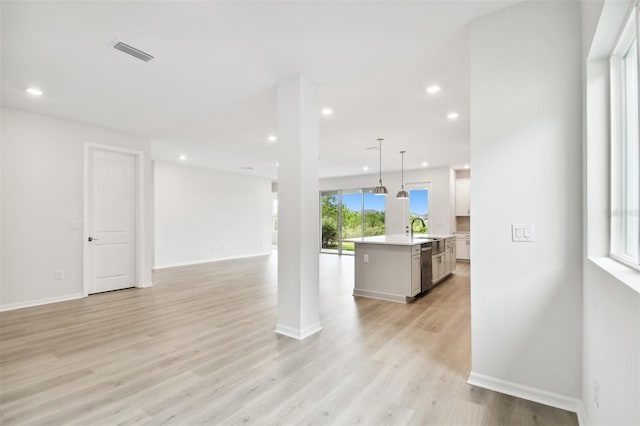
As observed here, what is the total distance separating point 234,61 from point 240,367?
2.72 m

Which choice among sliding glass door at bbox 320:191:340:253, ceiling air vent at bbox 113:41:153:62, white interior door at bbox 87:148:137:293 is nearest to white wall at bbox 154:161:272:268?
sliding glass door at bbox 320:191:340:253

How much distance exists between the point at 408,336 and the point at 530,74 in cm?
248

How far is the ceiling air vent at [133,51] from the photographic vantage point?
2.63m

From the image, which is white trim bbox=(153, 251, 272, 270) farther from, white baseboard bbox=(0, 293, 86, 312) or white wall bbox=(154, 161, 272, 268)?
white baseboard bbox=(0, 293, 86, 312)

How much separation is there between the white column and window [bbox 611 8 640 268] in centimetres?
226

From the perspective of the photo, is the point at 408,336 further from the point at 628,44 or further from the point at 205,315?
the point at 628,44

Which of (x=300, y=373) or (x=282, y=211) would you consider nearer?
(x=300, y=373)

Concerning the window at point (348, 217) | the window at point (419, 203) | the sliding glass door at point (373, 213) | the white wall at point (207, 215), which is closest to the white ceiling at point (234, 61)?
the white wall at point (207, 215)

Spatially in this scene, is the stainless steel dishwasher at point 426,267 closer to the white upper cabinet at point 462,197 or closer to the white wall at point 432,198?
the white wall at point 432,198

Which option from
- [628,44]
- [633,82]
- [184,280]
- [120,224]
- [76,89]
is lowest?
[184,280]

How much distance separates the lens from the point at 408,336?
3.15 metres

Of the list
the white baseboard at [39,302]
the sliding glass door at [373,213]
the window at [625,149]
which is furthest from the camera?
the sliding glass door at [373,213]

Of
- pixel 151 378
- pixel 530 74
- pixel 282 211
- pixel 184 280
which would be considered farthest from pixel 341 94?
pixel 184 280

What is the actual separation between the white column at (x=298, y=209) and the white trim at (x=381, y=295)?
1.58 metres
